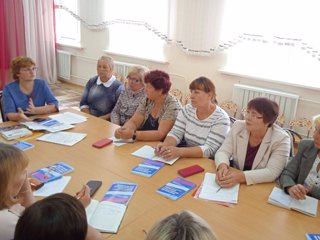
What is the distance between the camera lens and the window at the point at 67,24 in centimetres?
599

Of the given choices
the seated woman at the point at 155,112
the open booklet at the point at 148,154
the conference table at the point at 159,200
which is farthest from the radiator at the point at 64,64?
the open booklet at the point at 148,154

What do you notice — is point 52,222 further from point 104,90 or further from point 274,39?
point 274,39

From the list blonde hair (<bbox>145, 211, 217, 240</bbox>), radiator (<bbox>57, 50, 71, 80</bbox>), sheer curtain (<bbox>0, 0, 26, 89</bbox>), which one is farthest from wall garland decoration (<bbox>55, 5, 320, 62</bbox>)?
blonde hair (<bbox>145, 211, 217, 240</bbox>)

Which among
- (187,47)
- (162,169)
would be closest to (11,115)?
(162,169)

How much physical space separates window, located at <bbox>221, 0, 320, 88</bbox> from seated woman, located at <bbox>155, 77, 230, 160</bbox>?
1707 millimetres

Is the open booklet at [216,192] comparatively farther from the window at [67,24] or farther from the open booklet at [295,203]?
the window at [67,24]

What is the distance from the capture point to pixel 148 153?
6.86 ft

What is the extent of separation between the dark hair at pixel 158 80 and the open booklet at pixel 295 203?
1.24 meters

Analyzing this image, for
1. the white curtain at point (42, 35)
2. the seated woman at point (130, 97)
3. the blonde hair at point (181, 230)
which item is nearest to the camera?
the blonde hair at point (181, 230)

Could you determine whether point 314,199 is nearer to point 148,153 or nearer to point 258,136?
point 258,136

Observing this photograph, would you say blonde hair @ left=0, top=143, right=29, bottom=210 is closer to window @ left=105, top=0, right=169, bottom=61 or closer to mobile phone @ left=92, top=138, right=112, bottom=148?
mobile phone @ left=92, top=138, right=112, bottom=148

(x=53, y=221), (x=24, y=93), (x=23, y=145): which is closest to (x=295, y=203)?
(x=53, y=221)

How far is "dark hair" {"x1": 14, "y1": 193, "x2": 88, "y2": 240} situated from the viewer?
81 cm

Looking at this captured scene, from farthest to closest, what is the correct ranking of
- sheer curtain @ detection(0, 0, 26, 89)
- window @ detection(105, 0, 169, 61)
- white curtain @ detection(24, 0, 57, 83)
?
white curtain @ detection(24, 0, 57, 83) < sheer curtain @ detection(0, 0, 26, 89) < window @ detection(105, 0, 169, 61)
